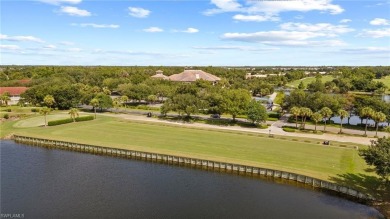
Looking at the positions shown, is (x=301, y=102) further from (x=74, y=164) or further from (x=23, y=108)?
(x=23, y=108)

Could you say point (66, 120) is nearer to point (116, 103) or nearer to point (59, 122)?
point (59, 122)

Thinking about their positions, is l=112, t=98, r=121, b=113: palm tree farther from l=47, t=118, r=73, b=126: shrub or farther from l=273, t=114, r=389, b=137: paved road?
l=273, t=114, r=389, b=137: paved road

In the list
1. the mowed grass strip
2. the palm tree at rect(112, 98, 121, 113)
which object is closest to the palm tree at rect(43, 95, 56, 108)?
the palm tree at rect(112, 98, 121, 113)

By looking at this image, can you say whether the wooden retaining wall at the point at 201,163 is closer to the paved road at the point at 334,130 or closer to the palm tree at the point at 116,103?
the paved road at the point at 334,130

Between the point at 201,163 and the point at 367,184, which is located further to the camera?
the point at 201,163

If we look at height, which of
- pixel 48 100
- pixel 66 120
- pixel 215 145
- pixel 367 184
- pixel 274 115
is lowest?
pixel 367 184

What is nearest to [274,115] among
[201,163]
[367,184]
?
[201,163]
